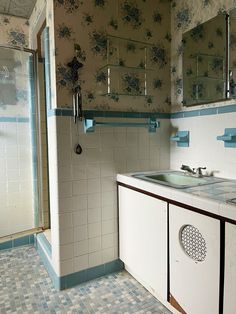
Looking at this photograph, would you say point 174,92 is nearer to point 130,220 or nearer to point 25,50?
point 130,220

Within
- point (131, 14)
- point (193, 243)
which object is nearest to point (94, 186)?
point (193, 243)

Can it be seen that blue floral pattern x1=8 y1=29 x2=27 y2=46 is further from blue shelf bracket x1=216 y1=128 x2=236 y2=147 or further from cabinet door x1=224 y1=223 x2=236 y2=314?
cabinet door x1=224 y1=223 x2=236 y2=314

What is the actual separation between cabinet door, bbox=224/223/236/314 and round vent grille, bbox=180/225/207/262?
0.13 metres

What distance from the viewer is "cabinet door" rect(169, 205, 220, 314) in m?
1.11

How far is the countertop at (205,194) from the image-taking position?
1050 mm

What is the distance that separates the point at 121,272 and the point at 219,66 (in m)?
1.67

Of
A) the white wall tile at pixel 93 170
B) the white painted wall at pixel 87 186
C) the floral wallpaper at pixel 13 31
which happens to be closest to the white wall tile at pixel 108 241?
the white painted wall at pixel 87 186

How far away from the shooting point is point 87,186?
1779 millimetres

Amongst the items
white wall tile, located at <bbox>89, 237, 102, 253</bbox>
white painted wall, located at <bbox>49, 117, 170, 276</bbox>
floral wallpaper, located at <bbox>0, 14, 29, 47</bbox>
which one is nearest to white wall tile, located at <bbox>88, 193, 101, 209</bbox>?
white painted wall, located at <bbox>49, 117, 170, 276</bbox>

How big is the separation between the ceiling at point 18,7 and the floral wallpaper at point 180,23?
1.19m

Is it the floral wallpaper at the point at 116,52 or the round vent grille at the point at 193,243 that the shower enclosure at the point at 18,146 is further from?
the round vent grille at the point at 193,243

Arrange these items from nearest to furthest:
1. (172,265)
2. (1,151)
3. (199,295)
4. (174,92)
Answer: (199,295), (172,265), (174,92), (1,151)

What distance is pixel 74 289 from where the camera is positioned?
1.73m

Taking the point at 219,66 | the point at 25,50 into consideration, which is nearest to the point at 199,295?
the point at 219,66
